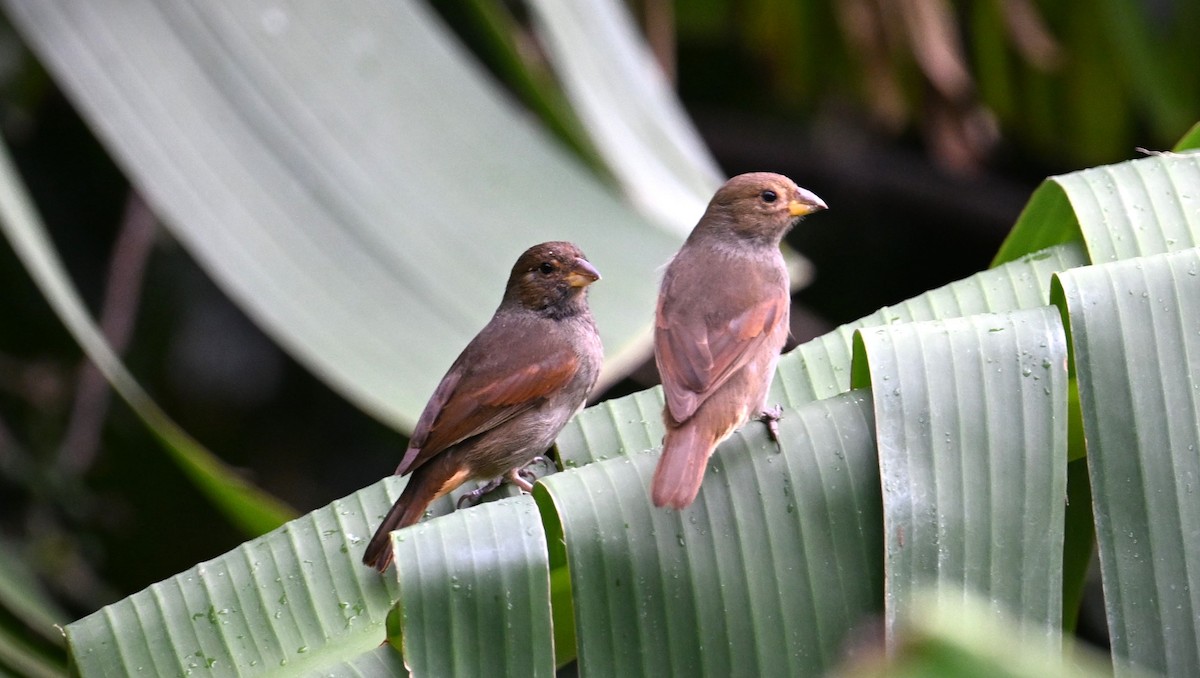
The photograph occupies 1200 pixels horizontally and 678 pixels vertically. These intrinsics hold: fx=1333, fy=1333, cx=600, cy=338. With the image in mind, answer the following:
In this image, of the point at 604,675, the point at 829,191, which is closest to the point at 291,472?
the point at 829,191

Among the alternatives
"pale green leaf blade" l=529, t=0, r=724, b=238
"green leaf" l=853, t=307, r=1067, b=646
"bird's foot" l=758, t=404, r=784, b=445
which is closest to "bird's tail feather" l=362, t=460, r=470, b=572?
"bird's foot" l=758, t=404, r=784, b=445

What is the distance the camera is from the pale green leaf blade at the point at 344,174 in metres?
3.09

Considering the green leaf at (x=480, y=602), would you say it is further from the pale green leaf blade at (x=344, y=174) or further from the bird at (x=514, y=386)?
the pale green leaf blade at (x=344, y=174)

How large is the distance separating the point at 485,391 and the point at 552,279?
505 mm

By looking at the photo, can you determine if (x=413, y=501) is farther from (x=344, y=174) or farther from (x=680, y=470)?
(x=344, y=174)

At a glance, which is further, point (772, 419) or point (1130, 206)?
point (1130, 206)

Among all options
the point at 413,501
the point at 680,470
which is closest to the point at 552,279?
the point at 413,501

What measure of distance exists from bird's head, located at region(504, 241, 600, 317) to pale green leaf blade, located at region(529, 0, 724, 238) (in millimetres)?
282

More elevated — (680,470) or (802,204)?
(802,204)

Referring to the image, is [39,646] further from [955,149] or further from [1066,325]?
[955,149]

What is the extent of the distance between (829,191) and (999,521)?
6226 millimetres

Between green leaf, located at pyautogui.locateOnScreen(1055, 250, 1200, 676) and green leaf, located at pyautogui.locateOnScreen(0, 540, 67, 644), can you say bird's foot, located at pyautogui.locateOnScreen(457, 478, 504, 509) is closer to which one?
green leaf, located at pyautogui.locateOnScreen(0, 540, 67, 644)

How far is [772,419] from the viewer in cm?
249

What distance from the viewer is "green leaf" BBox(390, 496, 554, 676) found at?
2.07m
